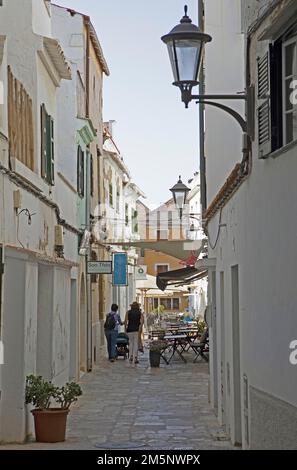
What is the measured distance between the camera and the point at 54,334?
1484cm

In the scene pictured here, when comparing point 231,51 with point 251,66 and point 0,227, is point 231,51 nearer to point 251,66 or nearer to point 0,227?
point 251,66

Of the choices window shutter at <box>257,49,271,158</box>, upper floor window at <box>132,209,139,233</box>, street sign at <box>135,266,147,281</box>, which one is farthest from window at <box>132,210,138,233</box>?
window shutter at <box>257,49,271,158</box>

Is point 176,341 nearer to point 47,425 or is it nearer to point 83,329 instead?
point 83,329

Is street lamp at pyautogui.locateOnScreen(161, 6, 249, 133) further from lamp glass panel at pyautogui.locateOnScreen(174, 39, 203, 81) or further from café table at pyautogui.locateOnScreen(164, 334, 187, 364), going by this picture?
café table at pyautogui.locateOnScreen(164, 334, 187, 364)

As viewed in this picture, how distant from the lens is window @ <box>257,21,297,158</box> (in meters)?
7.40

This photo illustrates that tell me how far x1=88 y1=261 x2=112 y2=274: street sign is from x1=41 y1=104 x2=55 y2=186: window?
24.3ft

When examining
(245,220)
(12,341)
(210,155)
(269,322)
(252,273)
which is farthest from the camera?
(210,155)

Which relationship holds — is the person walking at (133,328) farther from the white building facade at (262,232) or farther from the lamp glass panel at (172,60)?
the lamp glass panel at (172,60)

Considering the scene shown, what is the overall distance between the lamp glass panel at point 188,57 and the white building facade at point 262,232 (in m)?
0.57

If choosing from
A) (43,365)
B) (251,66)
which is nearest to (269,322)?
(251,66)

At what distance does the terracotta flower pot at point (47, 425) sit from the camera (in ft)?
38.4

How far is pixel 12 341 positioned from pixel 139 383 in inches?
377

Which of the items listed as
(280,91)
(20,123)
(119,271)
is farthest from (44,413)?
(119,271)

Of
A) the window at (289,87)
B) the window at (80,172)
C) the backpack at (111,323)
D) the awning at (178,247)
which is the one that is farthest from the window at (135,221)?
the window at (289,87)
